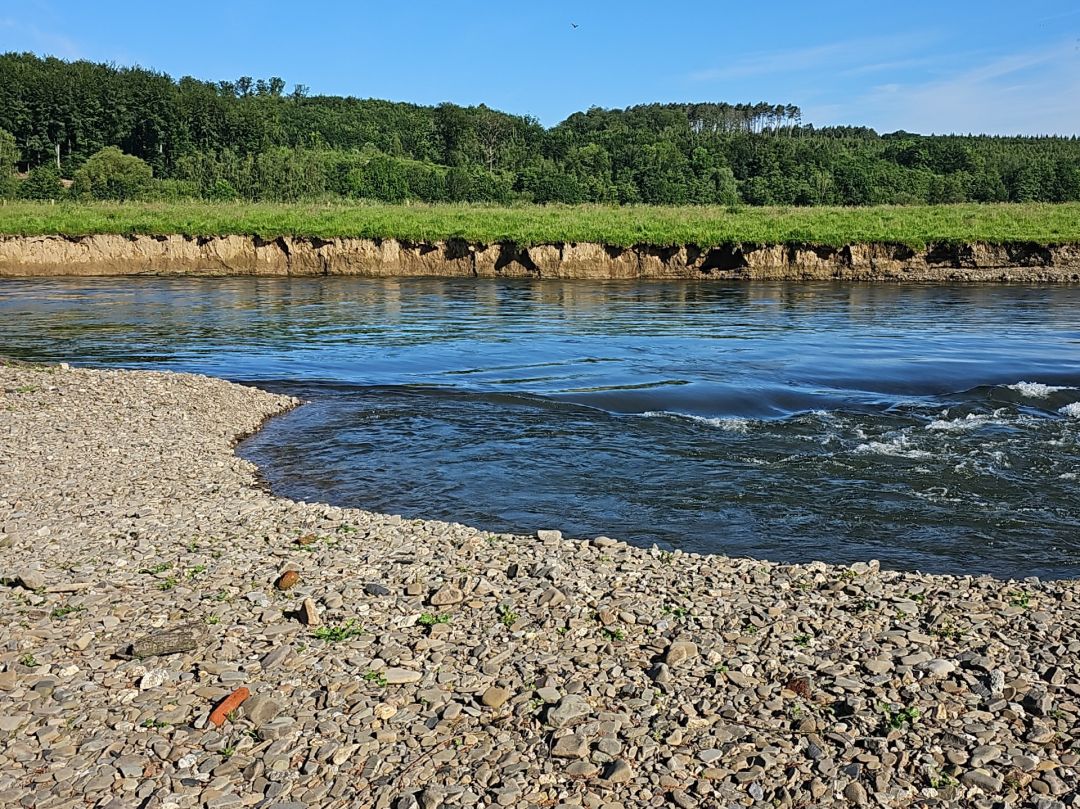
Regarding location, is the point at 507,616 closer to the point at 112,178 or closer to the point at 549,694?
the point at 549,694

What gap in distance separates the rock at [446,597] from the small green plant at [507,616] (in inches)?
16.5

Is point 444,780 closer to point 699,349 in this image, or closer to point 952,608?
point 952,608

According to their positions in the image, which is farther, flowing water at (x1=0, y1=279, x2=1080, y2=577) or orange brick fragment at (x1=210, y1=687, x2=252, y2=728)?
flowing water at (x1=0, y1=279, x2=1080, y2=577)

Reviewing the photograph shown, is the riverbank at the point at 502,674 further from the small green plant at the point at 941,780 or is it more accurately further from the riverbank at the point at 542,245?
the riverbank at the point at 542,245

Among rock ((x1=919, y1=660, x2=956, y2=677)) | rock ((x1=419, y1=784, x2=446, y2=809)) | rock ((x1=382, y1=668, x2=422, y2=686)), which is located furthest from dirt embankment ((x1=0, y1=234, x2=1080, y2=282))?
rock ((x1=419, y1=784, x2=446, y2=809))

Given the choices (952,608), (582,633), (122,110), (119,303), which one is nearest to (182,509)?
(582,633)

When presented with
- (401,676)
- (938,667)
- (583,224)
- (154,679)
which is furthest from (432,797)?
(583,224)

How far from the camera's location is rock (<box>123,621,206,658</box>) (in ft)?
22.7

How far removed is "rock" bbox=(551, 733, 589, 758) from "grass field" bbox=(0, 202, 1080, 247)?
171 ft

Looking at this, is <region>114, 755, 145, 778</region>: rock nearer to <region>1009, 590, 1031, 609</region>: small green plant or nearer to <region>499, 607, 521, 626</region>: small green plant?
<region>499, 607, 521, 626</region>: small green plant

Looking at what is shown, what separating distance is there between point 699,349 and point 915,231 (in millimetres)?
33892

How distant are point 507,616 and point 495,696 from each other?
1.32 m

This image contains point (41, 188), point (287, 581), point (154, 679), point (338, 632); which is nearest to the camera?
point (154, 679)

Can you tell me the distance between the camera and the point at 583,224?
5975cm
